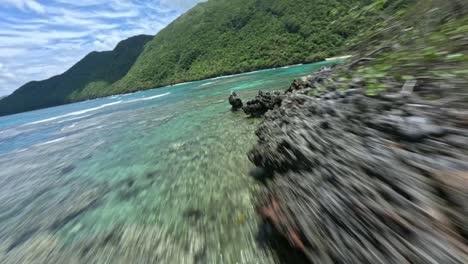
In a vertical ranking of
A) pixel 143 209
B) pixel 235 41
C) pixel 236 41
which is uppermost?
pixel 235 41

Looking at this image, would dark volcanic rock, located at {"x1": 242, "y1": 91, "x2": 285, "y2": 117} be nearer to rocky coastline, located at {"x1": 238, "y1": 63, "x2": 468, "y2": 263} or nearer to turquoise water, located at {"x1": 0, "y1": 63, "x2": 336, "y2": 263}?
turquoise water, located at {"x1": 0, "y1": 63, "x2": 336, "y2": 263}

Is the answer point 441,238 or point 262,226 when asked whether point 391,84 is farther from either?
point 262,226

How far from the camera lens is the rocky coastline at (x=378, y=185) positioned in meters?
1.97

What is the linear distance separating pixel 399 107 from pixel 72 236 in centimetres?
752

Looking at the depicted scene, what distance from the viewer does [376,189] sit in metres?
2.61

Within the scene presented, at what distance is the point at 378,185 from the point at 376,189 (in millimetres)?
51

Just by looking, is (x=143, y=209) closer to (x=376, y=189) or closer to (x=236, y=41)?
(x=376, y=189)

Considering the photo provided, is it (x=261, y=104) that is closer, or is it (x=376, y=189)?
(x=376, y=189)

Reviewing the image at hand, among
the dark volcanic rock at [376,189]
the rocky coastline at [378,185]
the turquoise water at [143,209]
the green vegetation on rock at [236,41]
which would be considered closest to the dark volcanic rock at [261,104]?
the turquoise water at [143,209]

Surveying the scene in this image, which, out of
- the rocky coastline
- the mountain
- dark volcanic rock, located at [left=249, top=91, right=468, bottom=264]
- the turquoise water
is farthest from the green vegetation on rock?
dark volcanic rock, located at [left=249, top=91, right=468, bottom=264]

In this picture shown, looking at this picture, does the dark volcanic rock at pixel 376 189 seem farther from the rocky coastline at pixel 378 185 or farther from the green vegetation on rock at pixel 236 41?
the green vegetation on rock at pixel 236 41

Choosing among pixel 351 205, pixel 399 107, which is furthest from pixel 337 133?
pixel 351 205

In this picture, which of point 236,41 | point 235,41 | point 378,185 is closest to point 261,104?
point 378,185

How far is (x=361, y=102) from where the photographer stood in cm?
Answer: 398
